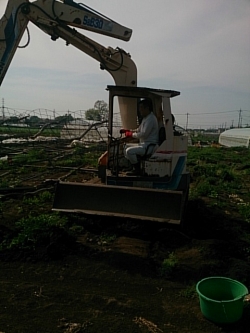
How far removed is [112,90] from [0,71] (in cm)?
201

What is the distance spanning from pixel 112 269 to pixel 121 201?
1.50 metres

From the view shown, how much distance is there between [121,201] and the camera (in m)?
6.17

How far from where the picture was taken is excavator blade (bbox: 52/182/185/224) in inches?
233

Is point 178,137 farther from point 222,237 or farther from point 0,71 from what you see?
point 0,71

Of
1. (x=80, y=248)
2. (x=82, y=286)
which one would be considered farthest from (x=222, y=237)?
(x=82, y=286)

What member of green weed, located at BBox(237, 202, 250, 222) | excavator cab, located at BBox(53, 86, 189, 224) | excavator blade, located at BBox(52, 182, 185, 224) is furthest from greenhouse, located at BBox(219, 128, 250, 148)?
excavator blade, located at BBox(52, 182, 185, 224)

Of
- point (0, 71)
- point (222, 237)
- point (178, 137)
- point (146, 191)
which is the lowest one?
point (222, 237)

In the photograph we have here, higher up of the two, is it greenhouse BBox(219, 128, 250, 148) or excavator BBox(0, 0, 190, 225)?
excavator BBox(0, 0, 190, 225)

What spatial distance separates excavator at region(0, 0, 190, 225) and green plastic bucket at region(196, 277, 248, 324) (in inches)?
72.1

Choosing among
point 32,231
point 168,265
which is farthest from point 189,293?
point 32,231

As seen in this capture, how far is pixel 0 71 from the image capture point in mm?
6430

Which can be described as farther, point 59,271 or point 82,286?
point 59,271

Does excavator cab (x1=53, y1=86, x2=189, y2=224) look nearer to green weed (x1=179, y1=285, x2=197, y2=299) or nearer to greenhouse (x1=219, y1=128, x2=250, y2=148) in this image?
green weed (x1=179, y1=285, x2=197, y2=299)

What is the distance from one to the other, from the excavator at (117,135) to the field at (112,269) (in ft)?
1.25
